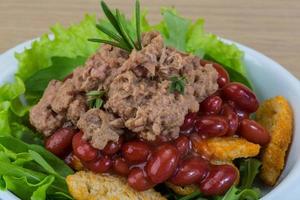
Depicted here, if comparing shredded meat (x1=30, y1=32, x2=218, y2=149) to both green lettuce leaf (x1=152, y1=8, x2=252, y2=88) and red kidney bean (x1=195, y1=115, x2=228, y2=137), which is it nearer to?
red kidney bean (x1=195, y1=115, x2=228, y2=137)

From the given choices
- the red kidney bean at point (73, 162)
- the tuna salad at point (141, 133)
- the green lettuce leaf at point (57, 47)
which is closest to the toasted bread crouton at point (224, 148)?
the tuna salad at point (141, 133)

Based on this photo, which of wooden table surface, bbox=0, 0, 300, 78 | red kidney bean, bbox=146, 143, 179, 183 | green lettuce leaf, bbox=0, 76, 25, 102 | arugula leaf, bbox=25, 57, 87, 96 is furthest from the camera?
wooden table surface, bbox=0, 0, 300, 78

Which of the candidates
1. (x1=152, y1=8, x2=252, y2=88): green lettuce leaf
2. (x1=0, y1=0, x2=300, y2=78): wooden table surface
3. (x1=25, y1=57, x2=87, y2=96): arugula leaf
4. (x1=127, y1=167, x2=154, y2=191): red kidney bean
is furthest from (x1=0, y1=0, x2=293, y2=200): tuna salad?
(x1=0, y1=0, x2=300, y2=78): wooden table surface

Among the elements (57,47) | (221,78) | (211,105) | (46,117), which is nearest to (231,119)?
(211,105)

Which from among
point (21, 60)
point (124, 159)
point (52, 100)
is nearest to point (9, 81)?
point (21, 60)

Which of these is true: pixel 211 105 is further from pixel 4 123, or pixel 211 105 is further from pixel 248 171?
pixel 4 123
